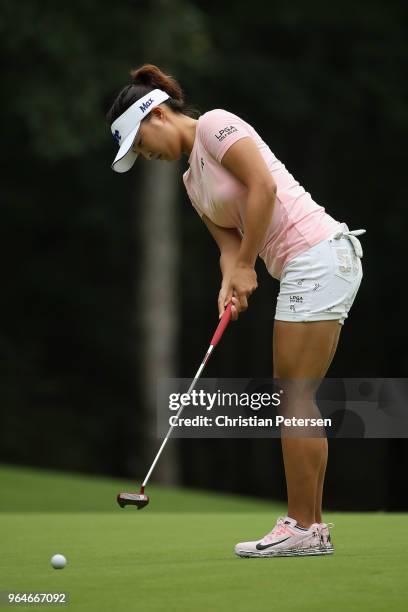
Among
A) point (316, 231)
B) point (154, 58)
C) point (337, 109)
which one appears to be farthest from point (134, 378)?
point (316, 231)

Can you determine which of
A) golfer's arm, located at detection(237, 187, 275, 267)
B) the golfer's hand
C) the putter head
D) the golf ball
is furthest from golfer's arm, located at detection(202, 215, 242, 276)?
the golf ball

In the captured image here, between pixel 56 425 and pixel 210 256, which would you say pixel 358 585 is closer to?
pixel 56 425

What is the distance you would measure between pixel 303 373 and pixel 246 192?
650 mm

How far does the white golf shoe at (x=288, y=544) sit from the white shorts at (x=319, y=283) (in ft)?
2.35

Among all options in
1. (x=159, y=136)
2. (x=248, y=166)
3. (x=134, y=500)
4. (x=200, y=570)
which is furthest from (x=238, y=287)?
(x=200, y=570)

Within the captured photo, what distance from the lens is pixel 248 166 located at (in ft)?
15.4

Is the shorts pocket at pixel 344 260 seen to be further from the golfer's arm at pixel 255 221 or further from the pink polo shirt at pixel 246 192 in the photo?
the golfer's arm at pixel 255 221

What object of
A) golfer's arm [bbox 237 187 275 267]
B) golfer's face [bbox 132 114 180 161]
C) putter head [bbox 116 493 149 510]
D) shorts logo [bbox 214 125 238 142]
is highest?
golfer's face [bbox 132 114 180 161]

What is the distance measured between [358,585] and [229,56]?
17003 mm

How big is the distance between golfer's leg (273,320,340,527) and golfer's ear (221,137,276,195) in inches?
18.8

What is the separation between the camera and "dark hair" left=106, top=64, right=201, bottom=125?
495 cm

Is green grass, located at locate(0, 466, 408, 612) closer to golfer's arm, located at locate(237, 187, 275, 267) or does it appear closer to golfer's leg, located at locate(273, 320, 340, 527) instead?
golfer's leg, located at locate(273, 320, 340, 527)

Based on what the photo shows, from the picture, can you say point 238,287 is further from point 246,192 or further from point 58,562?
point 58,562

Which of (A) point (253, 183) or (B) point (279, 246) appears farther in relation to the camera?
(B) point (279, 246)
